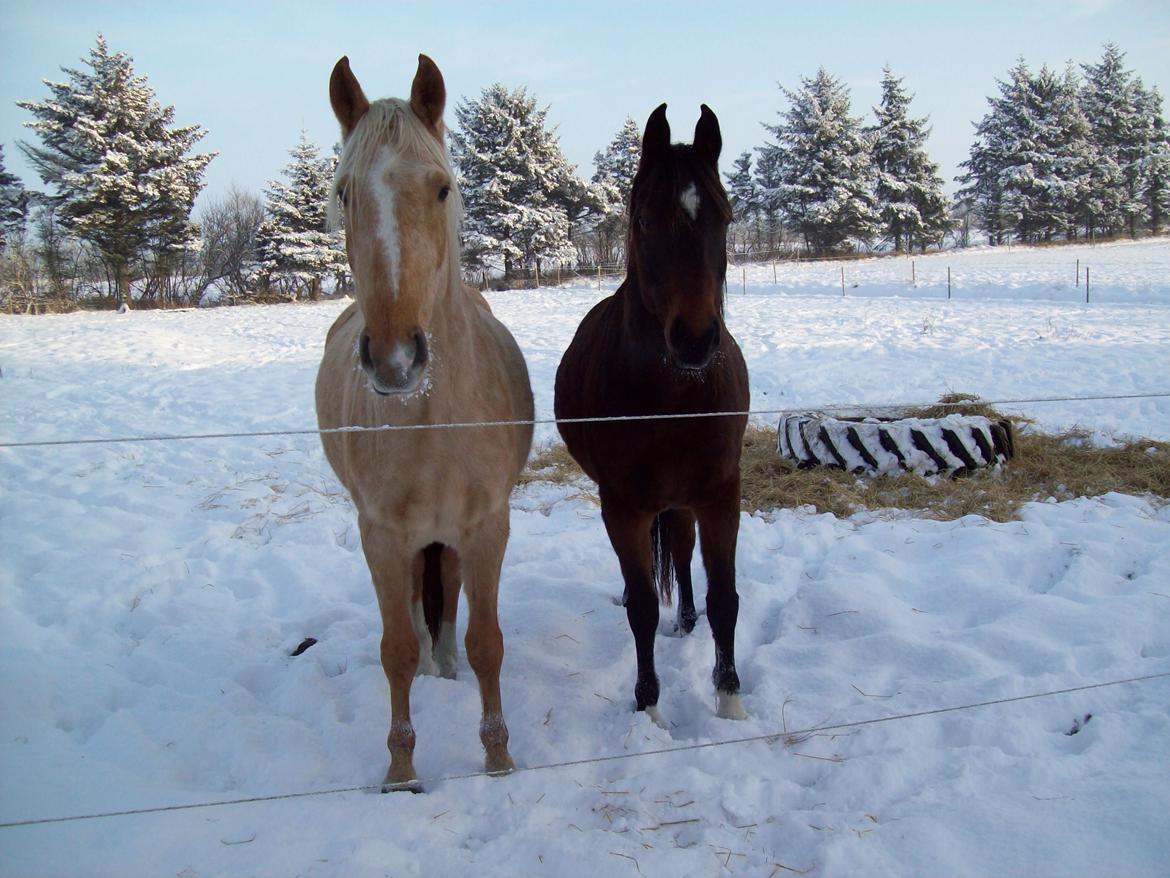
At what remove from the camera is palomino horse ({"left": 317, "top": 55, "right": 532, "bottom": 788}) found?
196cm

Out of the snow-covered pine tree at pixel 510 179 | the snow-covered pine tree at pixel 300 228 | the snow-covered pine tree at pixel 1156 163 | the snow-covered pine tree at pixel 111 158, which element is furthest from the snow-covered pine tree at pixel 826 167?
the snow-covered pine tree at pixel 111 158

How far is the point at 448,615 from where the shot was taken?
3.42 metres

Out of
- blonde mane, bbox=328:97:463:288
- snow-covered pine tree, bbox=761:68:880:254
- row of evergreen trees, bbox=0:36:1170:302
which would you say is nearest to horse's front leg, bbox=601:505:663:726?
blonde mane, bbox=328:97:463:288

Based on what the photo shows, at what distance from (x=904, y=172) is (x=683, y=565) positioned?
1491 inches

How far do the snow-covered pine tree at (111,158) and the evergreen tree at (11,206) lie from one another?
8.63 feet

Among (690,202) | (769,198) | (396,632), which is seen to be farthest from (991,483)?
(769,198)

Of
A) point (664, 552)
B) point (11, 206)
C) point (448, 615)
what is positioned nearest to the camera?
point (448, 615)

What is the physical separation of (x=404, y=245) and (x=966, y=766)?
7.94 ft

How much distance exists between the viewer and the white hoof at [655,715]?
2834 millimetres

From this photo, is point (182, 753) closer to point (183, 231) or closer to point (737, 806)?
point (737, 806)

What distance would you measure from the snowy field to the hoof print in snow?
0.06 meters

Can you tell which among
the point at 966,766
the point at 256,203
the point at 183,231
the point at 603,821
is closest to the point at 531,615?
the point at 603,821

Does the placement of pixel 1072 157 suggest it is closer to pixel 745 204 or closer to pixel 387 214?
pixel 745 204

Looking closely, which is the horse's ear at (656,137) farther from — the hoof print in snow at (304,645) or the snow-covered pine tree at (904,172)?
the snow-covered pine tree at (904,172)
